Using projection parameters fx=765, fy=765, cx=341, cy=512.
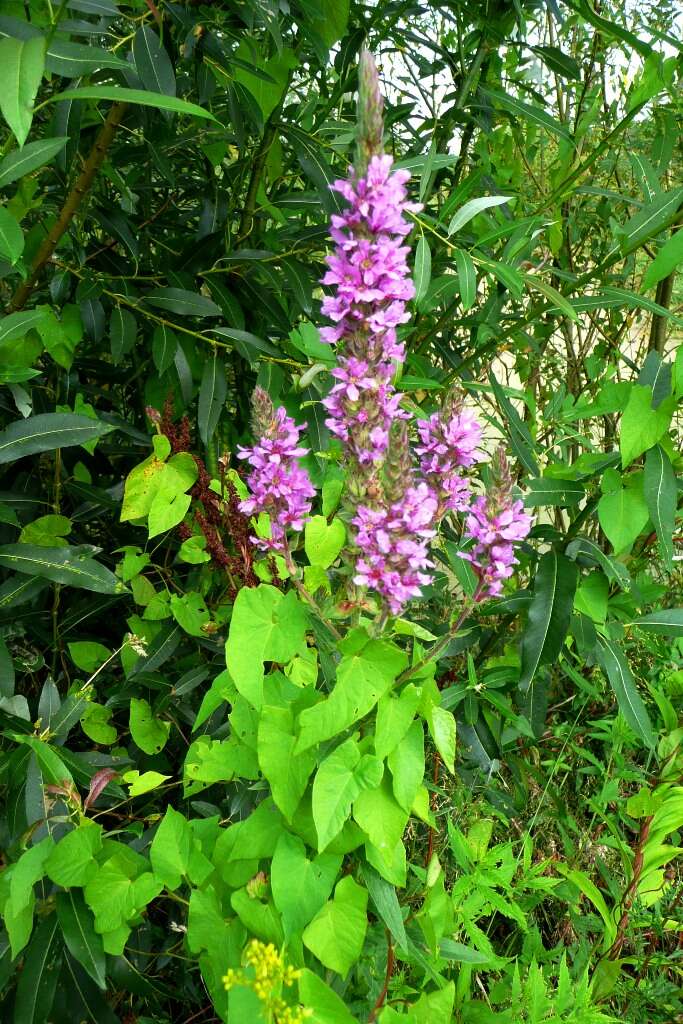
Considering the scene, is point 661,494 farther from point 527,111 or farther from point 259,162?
point 259,162

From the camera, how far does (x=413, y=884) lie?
1.15 m

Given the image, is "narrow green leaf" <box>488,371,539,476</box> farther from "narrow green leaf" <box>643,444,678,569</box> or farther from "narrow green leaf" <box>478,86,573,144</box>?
"narrow green leaf" <box>478,86,573,144</box>

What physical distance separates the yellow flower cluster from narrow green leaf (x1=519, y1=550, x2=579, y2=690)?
63cm

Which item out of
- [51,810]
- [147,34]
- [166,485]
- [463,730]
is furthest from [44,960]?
[147,34]

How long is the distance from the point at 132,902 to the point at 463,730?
2.50 ft

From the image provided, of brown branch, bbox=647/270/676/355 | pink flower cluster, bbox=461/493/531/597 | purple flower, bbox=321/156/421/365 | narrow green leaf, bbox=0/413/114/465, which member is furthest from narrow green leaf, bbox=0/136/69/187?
brown branch, bbox=647/270/676/355

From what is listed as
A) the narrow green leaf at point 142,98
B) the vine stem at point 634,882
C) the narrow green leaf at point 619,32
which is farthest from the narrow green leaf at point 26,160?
the vine stem at point 634,882

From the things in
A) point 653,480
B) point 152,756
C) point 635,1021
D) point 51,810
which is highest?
point 653,480

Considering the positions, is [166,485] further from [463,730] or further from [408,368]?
[463,730]

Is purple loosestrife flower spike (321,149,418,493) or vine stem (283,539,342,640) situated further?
vine stem (283,539,342,640)

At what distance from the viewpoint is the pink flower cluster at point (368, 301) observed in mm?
699

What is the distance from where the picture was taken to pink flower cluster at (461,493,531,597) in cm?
82

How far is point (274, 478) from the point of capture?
2.81 feet

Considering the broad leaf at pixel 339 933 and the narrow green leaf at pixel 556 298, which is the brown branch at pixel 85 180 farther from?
the broad leaf at pixel 339 933
